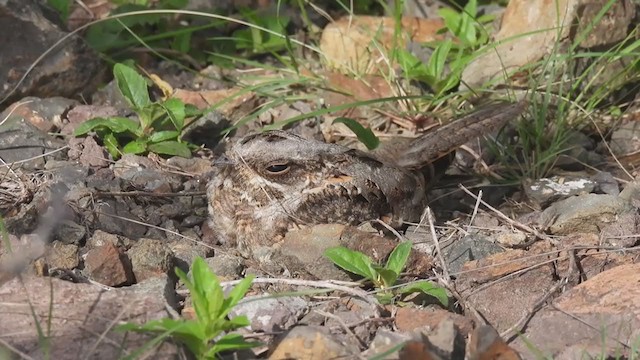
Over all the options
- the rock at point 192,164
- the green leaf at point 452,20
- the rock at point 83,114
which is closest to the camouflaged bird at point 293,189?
the rock at point 192,164

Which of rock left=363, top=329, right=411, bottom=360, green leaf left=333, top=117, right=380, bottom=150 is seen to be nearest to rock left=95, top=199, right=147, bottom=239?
green leaf left=333, top=117, right=380, bottom=150

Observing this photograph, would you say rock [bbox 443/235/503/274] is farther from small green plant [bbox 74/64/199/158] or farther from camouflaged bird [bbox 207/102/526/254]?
small green plant [bbox 74/64/199/158]

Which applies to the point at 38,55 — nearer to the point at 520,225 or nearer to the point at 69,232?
the point at 69,232

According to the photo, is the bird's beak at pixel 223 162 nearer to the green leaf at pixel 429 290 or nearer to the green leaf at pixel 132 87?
the green leaf at pixel 132 87

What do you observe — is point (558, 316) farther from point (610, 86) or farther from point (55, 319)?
point (610, 86)

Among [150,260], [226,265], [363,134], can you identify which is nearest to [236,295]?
[150,260]

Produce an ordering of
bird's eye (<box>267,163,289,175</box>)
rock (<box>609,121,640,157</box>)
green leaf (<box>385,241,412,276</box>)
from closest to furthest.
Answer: green leaf (<box>385,241,412,276</box>)
bird's eye (<box>267,163,289,175</box>)
rock (<box>609,121,640,157</box>)
